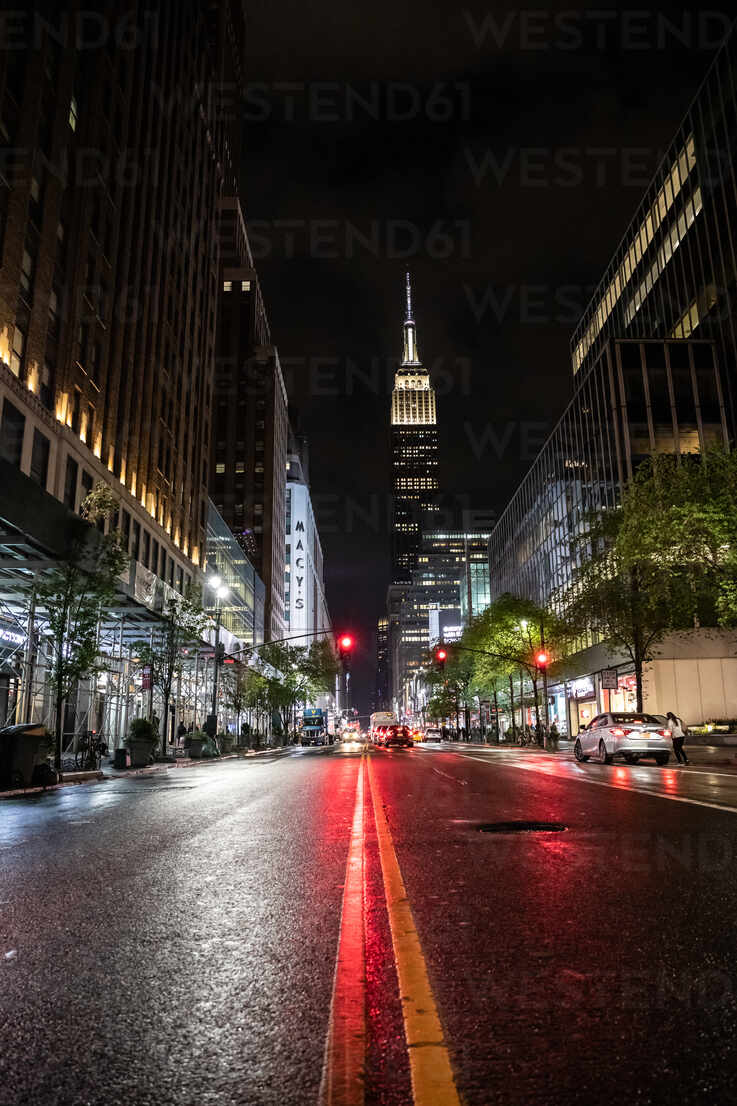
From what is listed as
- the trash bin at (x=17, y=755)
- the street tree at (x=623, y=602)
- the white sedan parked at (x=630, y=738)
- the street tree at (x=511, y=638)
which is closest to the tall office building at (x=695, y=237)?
the street tree at (x=511, y=638)

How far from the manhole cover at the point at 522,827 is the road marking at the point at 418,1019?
351 cm

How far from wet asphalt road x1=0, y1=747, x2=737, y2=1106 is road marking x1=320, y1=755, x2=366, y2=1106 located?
47mm

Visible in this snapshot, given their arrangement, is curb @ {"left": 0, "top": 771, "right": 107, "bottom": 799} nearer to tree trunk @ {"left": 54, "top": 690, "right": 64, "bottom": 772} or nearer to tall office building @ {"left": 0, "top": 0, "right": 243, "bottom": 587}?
tree trunk @ {"left": 54, "top": 690, "right": 64, "bottom": 772}

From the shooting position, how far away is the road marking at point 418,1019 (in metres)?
2.11

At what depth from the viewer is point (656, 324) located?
6719 centimetres

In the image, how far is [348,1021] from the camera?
262 centimetres

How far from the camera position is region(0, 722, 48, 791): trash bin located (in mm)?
17531

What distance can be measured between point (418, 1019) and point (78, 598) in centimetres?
2396

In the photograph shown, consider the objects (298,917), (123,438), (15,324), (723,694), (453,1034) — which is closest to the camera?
(453,1034)

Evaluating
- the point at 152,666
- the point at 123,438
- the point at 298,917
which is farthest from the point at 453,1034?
the point at 123,438

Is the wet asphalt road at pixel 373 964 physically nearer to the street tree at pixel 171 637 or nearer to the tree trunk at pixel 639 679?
the street tree at pixel 171 637

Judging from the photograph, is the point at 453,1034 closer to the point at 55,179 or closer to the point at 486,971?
the point at 486,971

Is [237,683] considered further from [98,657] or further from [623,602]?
[623,602]

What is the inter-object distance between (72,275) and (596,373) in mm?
45058
